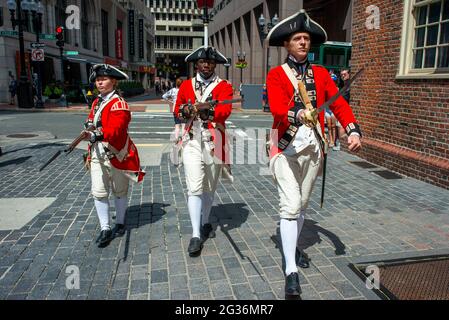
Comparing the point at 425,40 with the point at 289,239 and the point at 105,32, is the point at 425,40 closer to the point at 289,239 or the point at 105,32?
the point at 289,239

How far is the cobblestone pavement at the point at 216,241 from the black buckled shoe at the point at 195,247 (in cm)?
7

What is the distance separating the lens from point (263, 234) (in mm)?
4148

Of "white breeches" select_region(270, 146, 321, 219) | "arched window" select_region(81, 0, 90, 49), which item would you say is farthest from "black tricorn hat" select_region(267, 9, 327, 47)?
"arched window" select_region(81, 0, 90, 49)

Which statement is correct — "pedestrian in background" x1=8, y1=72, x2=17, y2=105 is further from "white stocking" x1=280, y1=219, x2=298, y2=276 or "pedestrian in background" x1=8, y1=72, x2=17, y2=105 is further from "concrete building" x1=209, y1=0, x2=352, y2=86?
"white stocking" x1=280, y1=219, x2=298, y2=276

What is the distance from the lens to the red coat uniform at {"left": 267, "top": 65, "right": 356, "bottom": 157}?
9.82ft

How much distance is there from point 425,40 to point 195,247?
221 inches

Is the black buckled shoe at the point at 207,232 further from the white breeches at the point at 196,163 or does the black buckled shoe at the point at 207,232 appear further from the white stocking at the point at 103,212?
the white stocking at the point at 103,212

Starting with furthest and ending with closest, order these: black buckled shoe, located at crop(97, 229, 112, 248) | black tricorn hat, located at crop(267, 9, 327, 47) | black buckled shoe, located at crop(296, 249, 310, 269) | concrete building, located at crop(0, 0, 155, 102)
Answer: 1. concrete building, located at crop(0, 0, 155, 102)
2. black buckled shoe, located at crop(97, 229, 112, 248)
3. black buckled shoe, located at crop(296, 249, 310, 269)
4. black tricorn hat, located at crop(267, 9, 327, 47)

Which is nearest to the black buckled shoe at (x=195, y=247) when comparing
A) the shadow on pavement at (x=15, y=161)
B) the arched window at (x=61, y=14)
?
the shadow on pavement at (x=15, y=161)

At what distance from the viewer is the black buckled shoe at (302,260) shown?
3387mm

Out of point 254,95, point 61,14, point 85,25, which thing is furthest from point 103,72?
point 85,25

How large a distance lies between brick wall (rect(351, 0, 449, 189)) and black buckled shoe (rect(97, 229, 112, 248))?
5.05m

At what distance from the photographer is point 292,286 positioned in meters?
2.93
